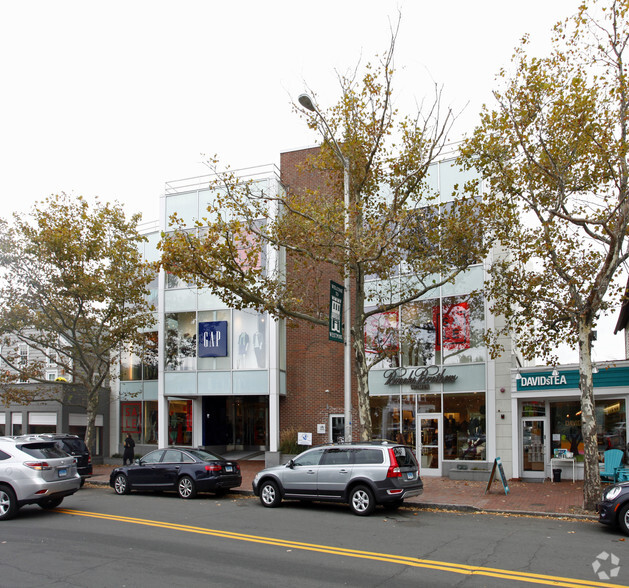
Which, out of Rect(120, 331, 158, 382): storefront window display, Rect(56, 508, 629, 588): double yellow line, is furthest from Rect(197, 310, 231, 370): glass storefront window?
Rect(56, 508, 629, 588): double yellow line

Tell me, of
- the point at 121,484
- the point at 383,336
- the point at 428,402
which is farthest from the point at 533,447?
the point at 121,484

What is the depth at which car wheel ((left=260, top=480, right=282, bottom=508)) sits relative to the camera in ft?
45.5

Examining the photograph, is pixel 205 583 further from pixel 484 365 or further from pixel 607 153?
pixel 484 365

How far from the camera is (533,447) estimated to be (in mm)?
19156

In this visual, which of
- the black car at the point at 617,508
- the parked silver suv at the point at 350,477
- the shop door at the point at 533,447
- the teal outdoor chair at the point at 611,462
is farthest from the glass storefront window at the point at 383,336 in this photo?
the black car at the point at 617,508

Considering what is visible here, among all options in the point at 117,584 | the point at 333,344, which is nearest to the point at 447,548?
the point at 117,584

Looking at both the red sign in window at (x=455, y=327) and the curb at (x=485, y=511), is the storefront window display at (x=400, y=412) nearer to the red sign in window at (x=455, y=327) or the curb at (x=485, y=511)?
the red sign in window at (x=455, y=327)

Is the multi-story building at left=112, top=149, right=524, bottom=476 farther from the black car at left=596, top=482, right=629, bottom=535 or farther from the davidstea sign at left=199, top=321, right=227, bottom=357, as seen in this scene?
the black car at left=596, top=482, right=629, bottom=535

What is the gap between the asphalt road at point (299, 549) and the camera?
7.67 m

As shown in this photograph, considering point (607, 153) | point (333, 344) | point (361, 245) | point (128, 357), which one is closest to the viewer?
point (607, 153)

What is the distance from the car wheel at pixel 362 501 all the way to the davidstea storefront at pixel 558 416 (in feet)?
27.7

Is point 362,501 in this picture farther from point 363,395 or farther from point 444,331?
point 444,331

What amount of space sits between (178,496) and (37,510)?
3.70 meters

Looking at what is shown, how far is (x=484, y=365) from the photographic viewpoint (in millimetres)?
19953
